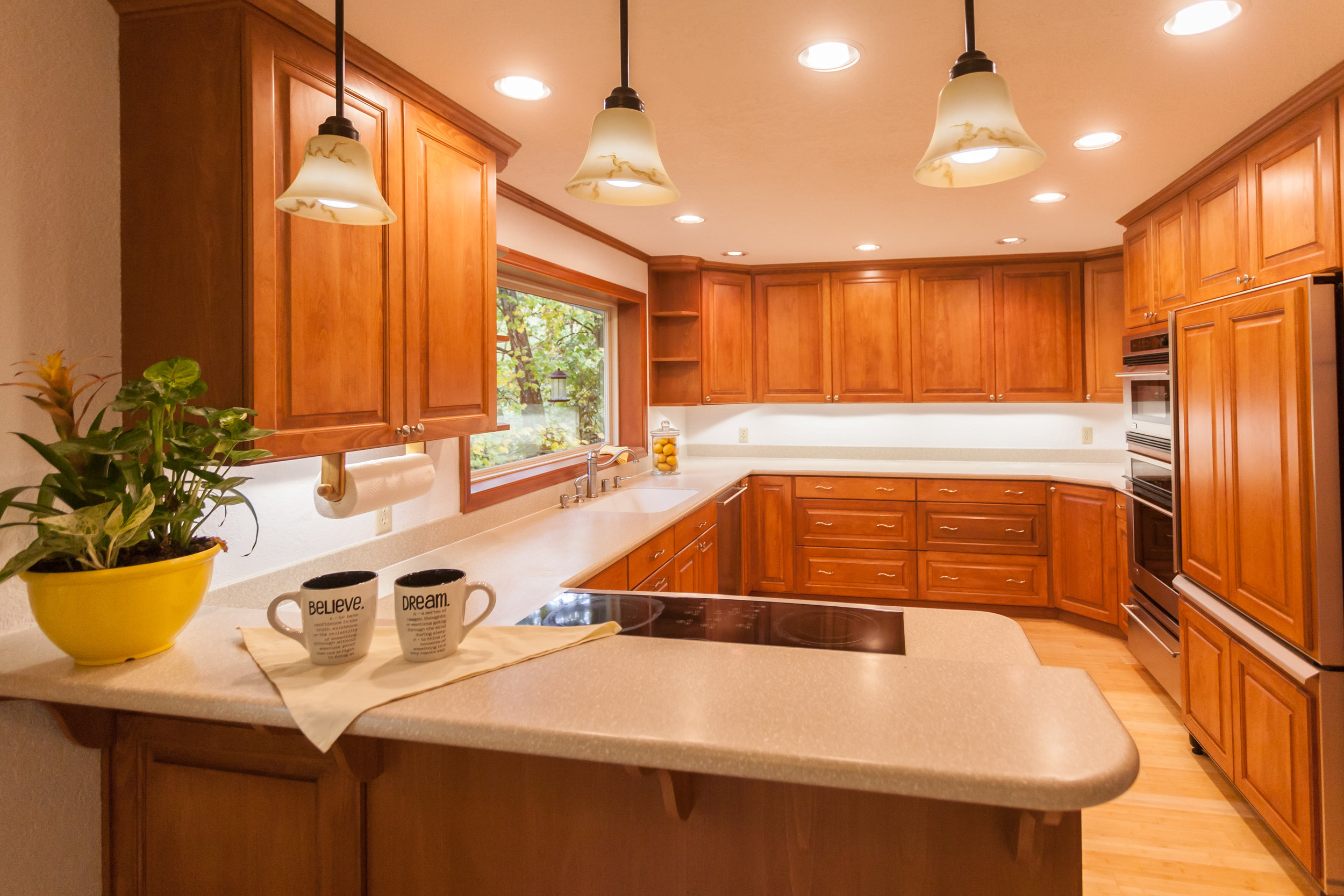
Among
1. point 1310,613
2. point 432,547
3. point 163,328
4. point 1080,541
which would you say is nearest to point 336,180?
point 163,328

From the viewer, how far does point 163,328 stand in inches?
56.3

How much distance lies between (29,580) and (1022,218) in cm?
382

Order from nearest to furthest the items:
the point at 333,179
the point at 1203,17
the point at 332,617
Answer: the point at 332,617
the point at 333,179
the point at 1203,17

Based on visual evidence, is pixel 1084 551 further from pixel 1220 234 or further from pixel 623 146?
pixel 623 146

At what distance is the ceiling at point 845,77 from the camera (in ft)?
5.32

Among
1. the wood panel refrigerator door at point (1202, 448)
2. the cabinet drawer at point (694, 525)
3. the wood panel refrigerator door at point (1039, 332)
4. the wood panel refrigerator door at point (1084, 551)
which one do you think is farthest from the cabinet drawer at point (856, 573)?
the wood panel refrigerator door at point (1202, 448)

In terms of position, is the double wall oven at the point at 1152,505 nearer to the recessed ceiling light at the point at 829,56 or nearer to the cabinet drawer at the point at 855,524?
the cabinet drawer at the point at 855,524

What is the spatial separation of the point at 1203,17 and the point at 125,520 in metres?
2.32

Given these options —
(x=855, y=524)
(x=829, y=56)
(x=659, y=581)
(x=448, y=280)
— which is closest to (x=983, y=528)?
(x=855, y=524)

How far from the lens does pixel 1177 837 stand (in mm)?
2248

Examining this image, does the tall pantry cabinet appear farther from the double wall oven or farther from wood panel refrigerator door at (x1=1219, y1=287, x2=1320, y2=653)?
the double wall oven

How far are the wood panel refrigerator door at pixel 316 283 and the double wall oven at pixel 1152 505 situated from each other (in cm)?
273

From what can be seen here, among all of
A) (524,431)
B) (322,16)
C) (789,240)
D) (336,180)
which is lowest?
(524,431)

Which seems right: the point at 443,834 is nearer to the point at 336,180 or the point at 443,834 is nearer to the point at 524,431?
the point at 336,180
